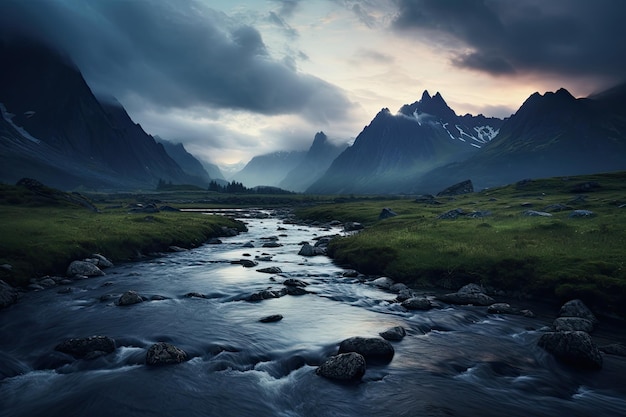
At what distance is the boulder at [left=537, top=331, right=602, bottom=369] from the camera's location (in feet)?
59.0

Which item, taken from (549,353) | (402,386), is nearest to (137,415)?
(402,386)

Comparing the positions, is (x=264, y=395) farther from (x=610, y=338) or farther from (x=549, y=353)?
(x=610, y=338)

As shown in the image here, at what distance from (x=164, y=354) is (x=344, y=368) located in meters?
9.26

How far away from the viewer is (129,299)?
27453 mm

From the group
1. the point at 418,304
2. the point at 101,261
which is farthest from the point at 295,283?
the point at 101,261

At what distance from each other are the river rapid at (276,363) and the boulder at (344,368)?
14.9 inches

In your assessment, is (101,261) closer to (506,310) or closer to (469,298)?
(469,298)

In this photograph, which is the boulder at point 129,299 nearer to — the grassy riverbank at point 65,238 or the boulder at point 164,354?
the boulder at point 164,354

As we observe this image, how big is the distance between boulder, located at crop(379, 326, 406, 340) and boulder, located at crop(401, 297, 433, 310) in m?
5.38

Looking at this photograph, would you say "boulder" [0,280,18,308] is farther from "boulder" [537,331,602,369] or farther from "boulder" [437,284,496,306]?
"boulder" [537,331,602,369]

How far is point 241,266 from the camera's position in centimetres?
4253

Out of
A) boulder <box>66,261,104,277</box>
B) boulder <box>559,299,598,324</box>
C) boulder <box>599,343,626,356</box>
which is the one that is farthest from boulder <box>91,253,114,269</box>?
boulder <box>599,343,626,356</box>

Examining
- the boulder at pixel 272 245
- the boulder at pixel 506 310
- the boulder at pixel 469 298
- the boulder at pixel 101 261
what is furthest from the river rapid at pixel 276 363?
the boulder at pixel 272 245

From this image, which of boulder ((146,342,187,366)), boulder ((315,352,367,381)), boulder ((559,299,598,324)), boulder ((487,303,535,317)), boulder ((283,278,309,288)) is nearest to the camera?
boulder ((315,352,367,381))
